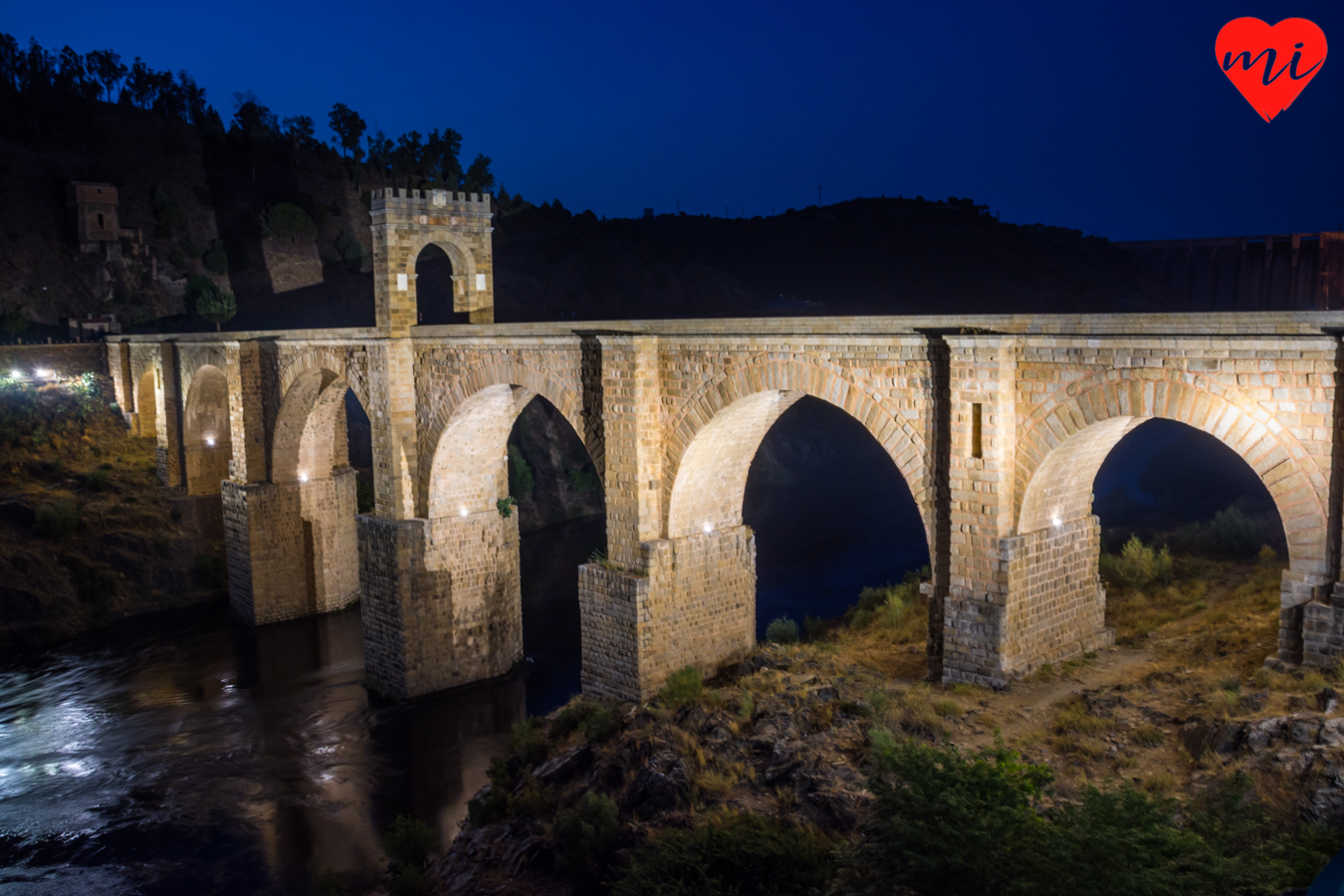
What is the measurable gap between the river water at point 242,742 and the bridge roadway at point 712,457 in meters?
1.37

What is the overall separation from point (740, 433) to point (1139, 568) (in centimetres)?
670

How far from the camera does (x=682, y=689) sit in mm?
14055

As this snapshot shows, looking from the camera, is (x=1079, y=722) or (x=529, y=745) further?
(x=529, y=745)

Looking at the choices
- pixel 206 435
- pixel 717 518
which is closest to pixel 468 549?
pixel 717 518

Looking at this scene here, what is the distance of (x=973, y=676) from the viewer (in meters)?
11.8

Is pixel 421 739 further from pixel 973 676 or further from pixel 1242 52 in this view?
pixel 1242 52

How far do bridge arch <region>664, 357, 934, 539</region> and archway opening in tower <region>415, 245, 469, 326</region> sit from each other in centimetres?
3496

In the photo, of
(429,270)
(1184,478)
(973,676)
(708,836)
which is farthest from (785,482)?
(708,836)

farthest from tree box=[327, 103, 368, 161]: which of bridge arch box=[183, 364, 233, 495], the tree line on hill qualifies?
bridge arch box=[183, 364, 233, 495]

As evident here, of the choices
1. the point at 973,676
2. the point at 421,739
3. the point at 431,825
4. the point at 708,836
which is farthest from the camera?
the point at 421,739

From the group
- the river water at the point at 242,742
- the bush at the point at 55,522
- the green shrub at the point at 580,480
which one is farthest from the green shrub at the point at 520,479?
the bush at the point at 55,522

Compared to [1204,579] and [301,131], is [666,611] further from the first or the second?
[301,131]

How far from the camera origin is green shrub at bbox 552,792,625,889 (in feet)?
34.9

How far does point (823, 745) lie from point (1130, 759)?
3.07 m
